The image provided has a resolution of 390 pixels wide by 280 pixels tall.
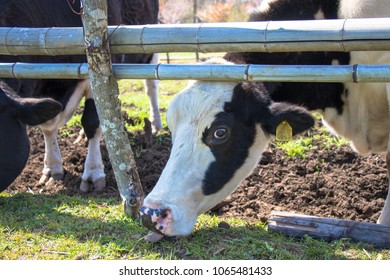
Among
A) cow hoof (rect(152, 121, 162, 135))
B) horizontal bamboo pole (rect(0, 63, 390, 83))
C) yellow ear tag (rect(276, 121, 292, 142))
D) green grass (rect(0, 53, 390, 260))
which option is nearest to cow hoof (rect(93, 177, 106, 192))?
green grass (rect(0, 53, 390, 260))

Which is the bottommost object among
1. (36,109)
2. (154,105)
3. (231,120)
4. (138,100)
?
(138,100)

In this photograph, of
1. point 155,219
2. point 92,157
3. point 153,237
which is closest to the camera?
point 155,219

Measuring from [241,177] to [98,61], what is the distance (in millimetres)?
1354

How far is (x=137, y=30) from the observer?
4223 millimetres

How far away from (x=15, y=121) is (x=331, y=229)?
9.50ft

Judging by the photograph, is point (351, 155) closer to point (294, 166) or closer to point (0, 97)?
point (294, 166)

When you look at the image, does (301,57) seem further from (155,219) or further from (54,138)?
(54,138)

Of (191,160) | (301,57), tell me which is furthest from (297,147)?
(191,160)

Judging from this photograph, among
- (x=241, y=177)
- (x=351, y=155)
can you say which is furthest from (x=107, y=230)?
(x=351, y=155)

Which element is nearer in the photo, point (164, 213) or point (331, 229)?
point (164, 213)

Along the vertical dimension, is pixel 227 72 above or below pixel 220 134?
above

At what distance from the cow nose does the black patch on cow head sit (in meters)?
0.42

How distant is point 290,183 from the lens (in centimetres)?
563

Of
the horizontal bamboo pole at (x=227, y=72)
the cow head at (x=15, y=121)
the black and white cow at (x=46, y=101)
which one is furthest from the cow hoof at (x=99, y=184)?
the horizontal bamboo pole at (x=227, y=72)
